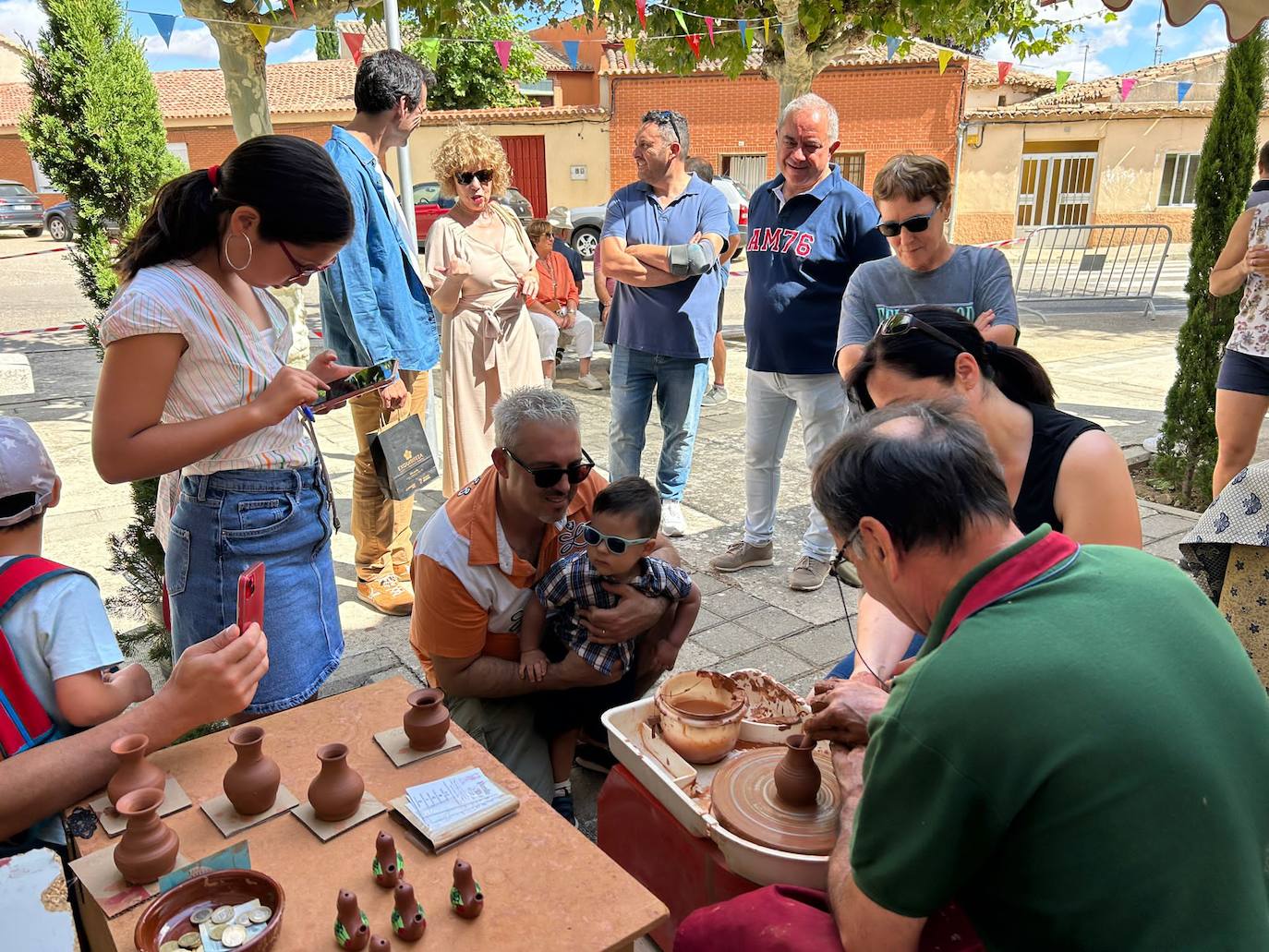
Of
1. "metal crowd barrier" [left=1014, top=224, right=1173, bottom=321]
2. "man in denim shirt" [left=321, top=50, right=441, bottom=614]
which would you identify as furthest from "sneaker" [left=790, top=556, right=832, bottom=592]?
"metal crowd barrier" [left=1014, top=224, right=1173, bottom=321]

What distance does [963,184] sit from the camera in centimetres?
2238

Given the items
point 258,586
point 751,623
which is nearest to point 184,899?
point 258,586

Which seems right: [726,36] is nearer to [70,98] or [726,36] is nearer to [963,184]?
[70,98]

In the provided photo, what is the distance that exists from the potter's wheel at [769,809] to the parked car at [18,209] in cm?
2765

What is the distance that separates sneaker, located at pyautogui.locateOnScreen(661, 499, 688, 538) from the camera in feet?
15.5

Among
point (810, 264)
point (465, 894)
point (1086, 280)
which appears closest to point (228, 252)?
point (465, 894)

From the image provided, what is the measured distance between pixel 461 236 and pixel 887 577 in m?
3.57

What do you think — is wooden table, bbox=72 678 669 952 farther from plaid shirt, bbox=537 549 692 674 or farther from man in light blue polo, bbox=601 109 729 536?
man in light blue polo, bbox=601 109 729 536

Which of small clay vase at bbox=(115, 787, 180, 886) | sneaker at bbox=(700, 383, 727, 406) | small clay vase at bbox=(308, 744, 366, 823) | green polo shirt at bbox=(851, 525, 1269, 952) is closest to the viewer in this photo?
green polo shirt at bbox=(851, 525, 1269, 952)

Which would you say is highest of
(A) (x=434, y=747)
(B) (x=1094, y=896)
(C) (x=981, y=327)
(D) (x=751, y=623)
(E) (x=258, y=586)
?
(C) (x=981, y=327)

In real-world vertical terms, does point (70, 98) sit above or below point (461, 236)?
above

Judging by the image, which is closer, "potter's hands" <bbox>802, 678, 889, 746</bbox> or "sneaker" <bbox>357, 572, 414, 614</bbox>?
"potter's hands" <bbox>802, 678, 889, 746</bbox>

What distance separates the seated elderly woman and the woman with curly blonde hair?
247 cm

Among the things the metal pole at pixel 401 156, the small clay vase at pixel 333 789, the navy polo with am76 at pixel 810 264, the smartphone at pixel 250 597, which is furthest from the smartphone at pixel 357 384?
the navy polo with am76 at pixel 810 264
